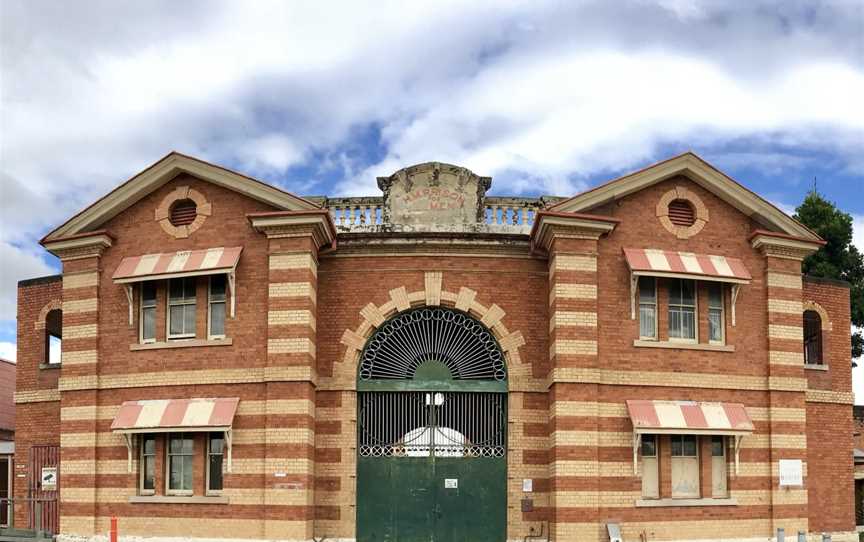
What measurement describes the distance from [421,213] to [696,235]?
622 centimetres

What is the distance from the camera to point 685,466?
893 inches

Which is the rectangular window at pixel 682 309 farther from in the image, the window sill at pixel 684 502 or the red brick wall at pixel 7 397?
the red brick wall at pixel 7 397

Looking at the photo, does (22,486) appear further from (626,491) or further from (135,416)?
(626,491)

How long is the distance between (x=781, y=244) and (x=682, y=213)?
2402 mm

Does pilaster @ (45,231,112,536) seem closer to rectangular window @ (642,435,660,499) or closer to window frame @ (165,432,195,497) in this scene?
window frame @ (165,432,195,497)

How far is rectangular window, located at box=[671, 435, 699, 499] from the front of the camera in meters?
22.6

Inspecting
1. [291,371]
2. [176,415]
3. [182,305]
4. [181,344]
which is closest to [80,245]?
[182,305]

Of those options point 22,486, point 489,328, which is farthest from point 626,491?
point 22,486

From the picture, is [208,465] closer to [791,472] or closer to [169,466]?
[169,466]

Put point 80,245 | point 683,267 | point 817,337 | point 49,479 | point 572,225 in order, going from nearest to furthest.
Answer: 1. point 572,225
2. point 683,267
3. point 80,245
4. point 49,479
5. point 817,337

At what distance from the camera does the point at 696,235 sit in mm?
23406

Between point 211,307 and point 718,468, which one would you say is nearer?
point 718,468

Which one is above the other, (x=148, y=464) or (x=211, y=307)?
(x=211, y=307)

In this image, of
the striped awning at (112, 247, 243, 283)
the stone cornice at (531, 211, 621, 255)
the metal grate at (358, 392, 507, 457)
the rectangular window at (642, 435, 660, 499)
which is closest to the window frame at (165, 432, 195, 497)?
the striped awning at (112, 247, 243, 283)
